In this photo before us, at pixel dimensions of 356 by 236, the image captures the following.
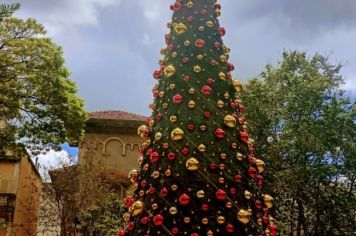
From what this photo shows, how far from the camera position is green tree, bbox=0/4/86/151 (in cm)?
1372

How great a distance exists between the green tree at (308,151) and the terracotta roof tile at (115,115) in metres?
9.76

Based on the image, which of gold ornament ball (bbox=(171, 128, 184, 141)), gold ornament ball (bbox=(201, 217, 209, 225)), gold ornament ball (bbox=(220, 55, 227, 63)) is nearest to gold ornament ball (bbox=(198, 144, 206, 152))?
gold ornament ball (bbox=(171, 128, 184, 141))

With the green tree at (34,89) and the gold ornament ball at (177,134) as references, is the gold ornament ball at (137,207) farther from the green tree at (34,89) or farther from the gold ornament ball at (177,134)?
the green tree at (34,89)

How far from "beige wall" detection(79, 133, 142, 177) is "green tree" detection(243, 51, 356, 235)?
9.34m

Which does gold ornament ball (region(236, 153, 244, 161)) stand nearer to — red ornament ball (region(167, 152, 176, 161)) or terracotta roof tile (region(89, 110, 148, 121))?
red ornament ball (region(167, 152, 176, 161))

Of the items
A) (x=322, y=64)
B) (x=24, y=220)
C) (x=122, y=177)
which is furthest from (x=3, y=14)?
(x=24, y=220)

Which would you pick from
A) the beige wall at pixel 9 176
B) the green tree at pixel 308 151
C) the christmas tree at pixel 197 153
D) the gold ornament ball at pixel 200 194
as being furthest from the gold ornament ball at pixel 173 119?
the beige wall at pixel 9 176

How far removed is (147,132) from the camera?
5844 millimetres

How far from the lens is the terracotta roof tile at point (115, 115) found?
22.9 meters

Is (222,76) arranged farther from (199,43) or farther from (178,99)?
(178,99)

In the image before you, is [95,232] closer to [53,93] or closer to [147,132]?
[53,93]

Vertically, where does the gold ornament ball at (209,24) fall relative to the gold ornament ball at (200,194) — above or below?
above

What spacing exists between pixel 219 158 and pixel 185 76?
116cm

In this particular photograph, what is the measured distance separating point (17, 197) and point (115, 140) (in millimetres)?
5433
